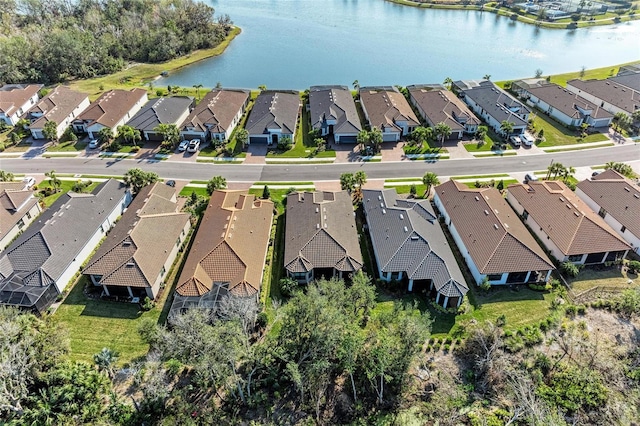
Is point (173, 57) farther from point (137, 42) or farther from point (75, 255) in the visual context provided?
point (75, 255)

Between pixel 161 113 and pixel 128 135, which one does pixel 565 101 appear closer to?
pixel 161 113

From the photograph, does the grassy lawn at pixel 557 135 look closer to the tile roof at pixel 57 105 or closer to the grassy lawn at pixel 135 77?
the grassy lawn at pixel 135 77

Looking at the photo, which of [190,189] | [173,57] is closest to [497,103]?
[190,189]

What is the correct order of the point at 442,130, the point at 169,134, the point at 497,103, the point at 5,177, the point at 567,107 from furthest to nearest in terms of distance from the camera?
the point at 497,103 < the point at 567,107 < the point at 442,130 < the point at 169,134 < the point at 5,177

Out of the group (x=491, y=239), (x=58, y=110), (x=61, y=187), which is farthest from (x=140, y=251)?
(x=58, y=110)

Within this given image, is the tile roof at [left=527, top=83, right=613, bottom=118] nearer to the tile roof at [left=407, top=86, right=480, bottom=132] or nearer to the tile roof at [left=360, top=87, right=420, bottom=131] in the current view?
the tile roof at [left=407, top=86, right=480, bottom=132]

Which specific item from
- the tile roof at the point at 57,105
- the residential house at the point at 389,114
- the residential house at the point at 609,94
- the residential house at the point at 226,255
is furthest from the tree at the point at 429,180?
the tile roof at the point at 57,105
